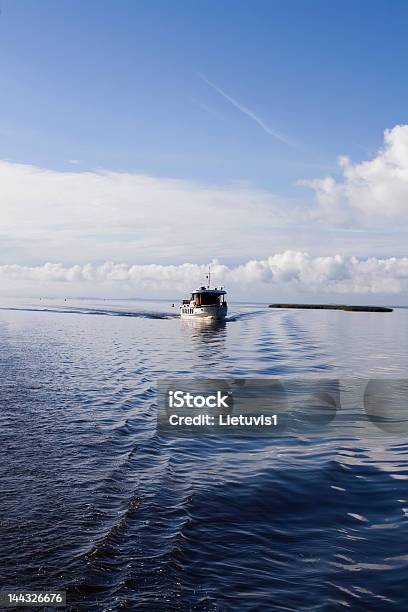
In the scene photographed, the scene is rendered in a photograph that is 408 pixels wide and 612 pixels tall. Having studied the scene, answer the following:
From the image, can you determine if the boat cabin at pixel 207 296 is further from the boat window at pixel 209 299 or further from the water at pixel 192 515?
the water at pixel 192 515

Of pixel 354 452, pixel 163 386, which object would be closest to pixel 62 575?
pixel 354 452

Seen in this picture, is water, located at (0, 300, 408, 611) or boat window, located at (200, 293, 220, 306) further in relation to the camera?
boat window, located at (200, 293, 220, 306)

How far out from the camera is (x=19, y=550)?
8.15 m

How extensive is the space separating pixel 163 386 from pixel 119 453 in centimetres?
1219

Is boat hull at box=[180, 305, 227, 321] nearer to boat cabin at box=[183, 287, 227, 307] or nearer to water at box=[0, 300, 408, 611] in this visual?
boat cabin at box=[183, 287, 227, 307]

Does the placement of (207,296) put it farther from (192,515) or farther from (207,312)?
(192,515)

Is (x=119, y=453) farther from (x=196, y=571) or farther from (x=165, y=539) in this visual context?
(x=196, y=571)

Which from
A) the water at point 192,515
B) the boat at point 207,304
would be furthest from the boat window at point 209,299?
the water at point 192,515

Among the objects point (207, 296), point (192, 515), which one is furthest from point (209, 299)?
point (192, 515)

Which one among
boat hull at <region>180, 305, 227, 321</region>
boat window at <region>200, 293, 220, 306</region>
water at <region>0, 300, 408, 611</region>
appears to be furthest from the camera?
boat window at <region>200, 293, 220, 306</region>

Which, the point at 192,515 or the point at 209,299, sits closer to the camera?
the point at 192,515

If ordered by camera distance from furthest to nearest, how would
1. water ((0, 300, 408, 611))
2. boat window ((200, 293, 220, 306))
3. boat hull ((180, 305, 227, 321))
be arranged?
boat window ((200, 293, 220, 306)) → boat hull ((180, 305, 227, 321)) → water ((0, 300, 408, 611))

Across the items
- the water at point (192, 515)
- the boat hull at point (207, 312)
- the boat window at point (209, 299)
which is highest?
the boat window at point (209, 299)

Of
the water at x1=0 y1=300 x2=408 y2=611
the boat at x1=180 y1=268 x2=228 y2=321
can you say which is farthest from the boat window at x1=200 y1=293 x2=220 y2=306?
the water at x1=0 y1=300 x2=408 y2=611
